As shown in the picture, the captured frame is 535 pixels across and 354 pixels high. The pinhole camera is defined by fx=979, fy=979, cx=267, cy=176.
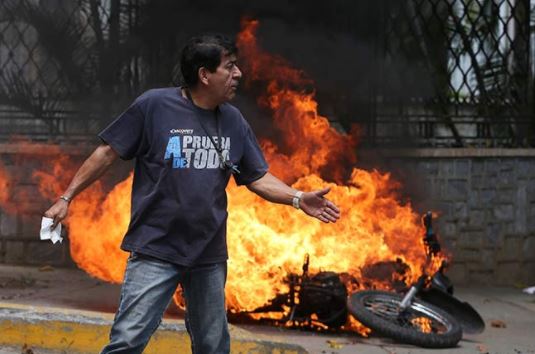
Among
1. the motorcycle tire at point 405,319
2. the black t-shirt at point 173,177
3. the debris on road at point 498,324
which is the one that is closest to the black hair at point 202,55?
the black t-shirt at point 173,177

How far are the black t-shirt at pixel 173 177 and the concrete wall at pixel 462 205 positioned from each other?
5.81m

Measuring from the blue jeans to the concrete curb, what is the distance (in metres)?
1.69

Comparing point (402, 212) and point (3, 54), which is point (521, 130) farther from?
point (3, 54)

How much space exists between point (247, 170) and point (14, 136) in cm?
627

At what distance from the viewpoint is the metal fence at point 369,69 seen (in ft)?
33.6

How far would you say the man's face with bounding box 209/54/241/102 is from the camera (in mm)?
4406

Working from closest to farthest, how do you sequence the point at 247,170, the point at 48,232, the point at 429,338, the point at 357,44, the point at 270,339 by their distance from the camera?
the point at 48,232
the point at 247,170
the point at 270,339
the point at 429,338
the point at 357,44

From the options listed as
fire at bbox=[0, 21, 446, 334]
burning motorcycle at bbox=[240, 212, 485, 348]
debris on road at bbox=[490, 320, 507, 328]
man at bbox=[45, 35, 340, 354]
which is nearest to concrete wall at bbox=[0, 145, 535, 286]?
fire at bbox=[0, 21, 446, 334]

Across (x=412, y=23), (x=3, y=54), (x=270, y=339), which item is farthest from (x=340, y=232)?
→ (x=3, y=54)

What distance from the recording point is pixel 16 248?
10.3 metres

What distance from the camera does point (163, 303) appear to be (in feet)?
14.4

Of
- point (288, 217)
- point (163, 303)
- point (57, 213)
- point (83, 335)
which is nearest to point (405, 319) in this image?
point (288, 217)

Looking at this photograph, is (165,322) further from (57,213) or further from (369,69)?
(369,69)

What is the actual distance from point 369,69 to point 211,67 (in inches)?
241
